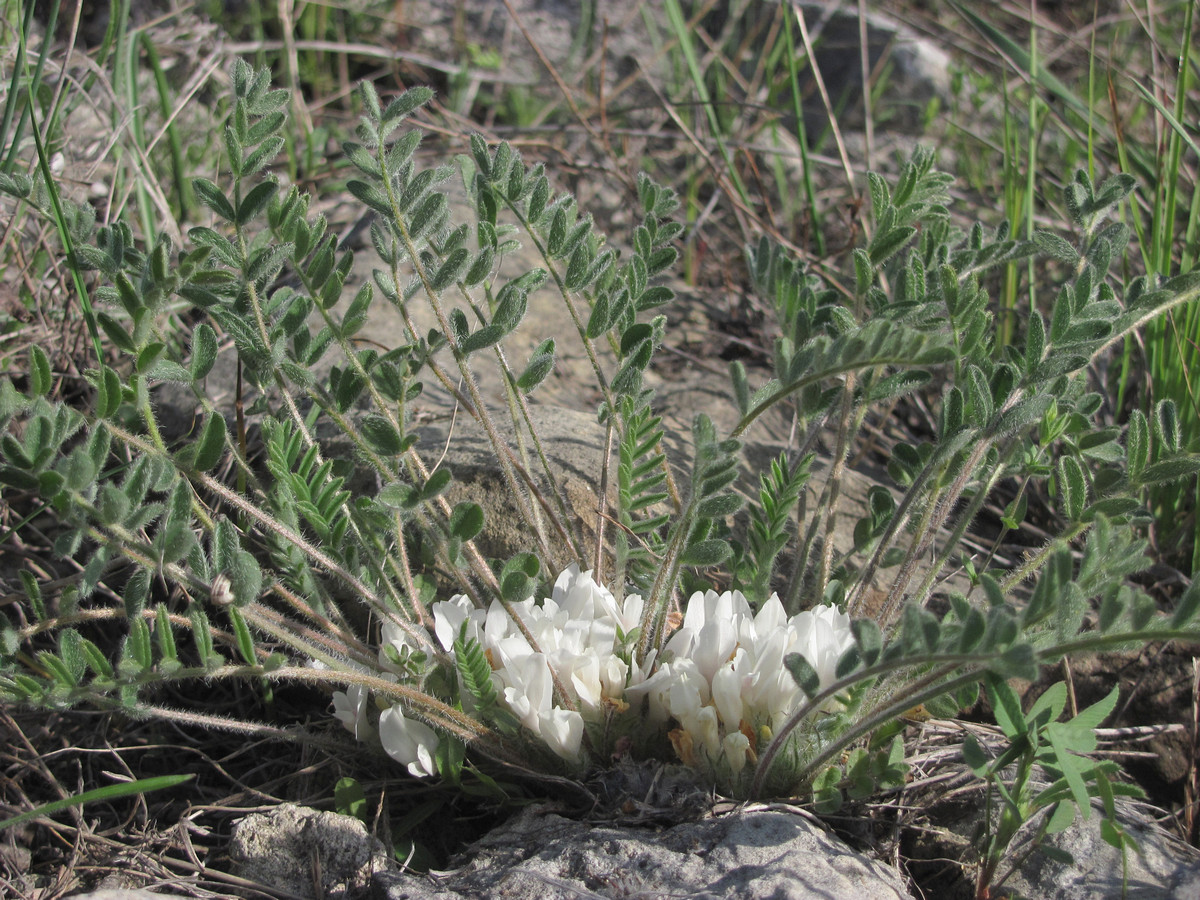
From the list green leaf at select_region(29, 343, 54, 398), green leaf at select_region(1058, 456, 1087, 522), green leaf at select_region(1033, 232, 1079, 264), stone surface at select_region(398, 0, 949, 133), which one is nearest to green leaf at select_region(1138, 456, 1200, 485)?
green leaf at select_region(1058, 456, 1087, 522)

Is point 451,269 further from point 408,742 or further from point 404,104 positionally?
point 408,742

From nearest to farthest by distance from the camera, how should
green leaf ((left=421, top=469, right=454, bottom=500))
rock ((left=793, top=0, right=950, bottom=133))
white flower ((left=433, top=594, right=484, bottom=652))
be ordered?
1. green leaf ((left=421, top=469, right=454, bottom=500))
2. white flower ((left=433, top=594, right=484, bottom=652))
3. rock ((left=793, top=0, right=950, bottom=133))

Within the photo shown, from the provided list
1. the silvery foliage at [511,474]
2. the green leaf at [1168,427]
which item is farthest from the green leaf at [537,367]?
the green leaf at [1168,427]

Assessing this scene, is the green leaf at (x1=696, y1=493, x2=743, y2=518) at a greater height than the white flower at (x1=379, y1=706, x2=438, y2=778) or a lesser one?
greater

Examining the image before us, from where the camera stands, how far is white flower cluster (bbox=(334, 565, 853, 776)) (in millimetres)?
1764

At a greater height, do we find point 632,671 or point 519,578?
point 519,578

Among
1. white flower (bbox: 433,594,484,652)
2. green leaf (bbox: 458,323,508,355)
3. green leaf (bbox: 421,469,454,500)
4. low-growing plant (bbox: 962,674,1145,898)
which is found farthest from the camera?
white flower (bbox: 433,594,484,652)

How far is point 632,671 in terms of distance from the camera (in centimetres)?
188

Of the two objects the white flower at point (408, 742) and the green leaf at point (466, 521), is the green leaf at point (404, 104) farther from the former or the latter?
the white flower at point (408, 742)

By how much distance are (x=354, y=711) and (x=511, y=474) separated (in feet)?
1.81

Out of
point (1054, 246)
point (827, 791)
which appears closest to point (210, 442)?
point (827, 791)

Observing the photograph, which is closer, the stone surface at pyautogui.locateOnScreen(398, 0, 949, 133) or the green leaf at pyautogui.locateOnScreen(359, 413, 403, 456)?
the green leaf at pyautogui.locateOnScreen(359, 413, 403, 456)

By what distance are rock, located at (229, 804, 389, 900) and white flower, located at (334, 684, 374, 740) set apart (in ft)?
0.52

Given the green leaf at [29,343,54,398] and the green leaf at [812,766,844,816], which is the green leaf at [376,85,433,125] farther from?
the green leaf at [812,766,844,816]
